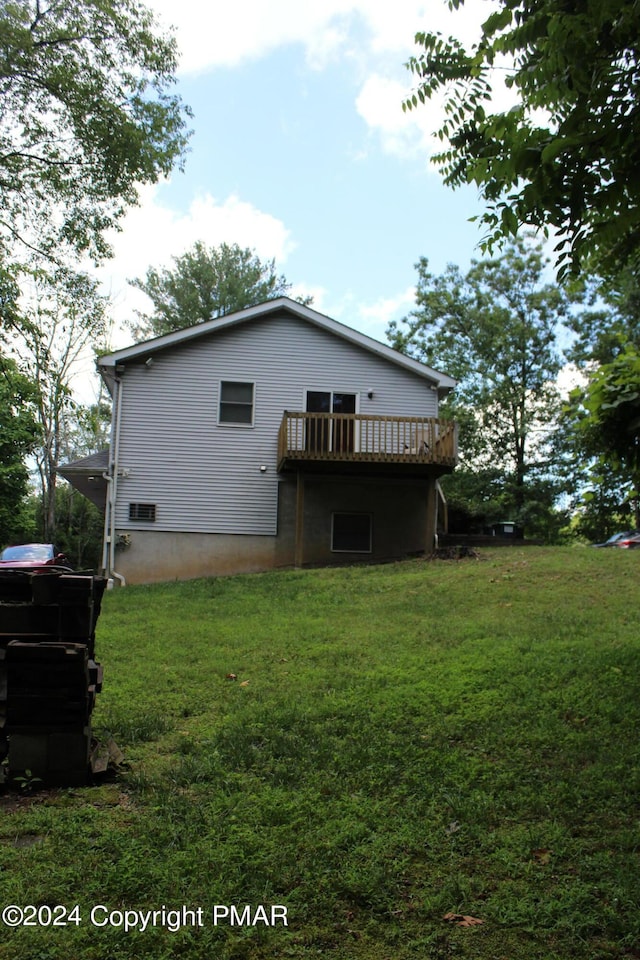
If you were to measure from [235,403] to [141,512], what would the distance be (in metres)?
3.59

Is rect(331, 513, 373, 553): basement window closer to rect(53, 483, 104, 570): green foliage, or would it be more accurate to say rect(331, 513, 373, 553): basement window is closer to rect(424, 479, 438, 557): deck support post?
rect(424, 479, 438, 557): deck support post

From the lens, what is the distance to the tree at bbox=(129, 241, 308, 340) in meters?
36.1

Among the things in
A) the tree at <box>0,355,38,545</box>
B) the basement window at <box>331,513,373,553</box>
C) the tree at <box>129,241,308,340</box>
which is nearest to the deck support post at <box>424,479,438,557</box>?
the basement window at <box>331,513,373,553</box>

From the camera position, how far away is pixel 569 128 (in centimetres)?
326

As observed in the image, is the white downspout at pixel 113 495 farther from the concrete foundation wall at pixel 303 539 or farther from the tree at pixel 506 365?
the tree at pixel 506 365

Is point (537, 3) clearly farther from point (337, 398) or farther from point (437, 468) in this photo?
point (337, 398)

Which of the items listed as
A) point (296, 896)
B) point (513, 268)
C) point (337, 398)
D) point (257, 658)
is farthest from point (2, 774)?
point (513, 268)

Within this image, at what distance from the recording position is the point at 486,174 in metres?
3.43

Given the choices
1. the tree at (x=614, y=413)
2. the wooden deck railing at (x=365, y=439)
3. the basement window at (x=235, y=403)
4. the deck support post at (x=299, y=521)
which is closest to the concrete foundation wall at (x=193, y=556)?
the deck support post at (x=299, y=521)

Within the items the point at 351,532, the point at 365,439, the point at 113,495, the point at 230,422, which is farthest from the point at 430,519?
the point at 113,495

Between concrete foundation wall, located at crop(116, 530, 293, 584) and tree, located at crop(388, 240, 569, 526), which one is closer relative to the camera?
concrete foundation wall, located at crop(116, 530, 293, 584)

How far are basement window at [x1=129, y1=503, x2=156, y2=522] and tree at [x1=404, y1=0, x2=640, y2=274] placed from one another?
14.5 meters

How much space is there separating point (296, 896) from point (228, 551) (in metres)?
14.7

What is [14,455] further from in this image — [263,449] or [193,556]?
[263,449]
